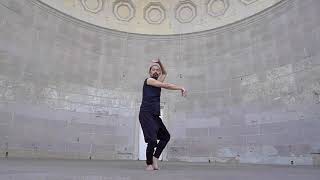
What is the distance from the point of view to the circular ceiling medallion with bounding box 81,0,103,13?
1177 cm

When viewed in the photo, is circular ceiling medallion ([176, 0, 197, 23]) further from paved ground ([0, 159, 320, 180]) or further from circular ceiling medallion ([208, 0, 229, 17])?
paved ground ([0, 159, 320, 180])

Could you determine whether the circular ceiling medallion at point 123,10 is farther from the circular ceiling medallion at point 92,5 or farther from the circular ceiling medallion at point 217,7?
the circular ceiling medallion at point 217,7

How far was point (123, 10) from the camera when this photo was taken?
12.5 m

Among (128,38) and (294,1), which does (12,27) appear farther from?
(294,1)

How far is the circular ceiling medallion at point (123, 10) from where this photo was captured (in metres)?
12.4

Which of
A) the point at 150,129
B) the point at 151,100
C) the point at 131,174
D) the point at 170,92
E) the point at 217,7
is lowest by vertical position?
the point at 131,174

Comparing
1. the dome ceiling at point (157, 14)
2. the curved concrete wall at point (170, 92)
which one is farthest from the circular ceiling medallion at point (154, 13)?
the curved concrete wall at point (170, 92)

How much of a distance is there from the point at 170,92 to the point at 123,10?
361cm

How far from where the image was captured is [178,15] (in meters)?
12.6

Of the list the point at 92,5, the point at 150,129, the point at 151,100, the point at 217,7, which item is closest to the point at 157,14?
the point at 217,7

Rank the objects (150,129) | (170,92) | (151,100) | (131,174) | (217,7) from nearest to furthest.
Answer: (131,174)
(150,129)
(151,100)
(217,7)
(170,92)

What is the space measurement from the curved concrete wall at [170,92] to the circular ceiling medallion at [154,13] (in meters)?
0.78

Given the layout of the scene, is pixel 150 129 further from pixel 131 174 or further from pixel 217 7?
pixel 217 7

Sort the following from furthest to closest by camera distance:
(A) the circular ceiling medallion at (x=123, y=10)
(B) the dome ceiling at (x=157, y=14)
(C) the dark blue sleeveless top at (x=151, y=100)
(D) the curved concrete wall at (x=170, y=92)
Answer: (A) the circular ceiling medallion at (x=123, y=10) < (B) the dome ceiling at (x=157, y=14) < (D) the curved concrete wall at (x=170, y=92) < (C) the dark blue sleeveless top at (x=151, y=100)
